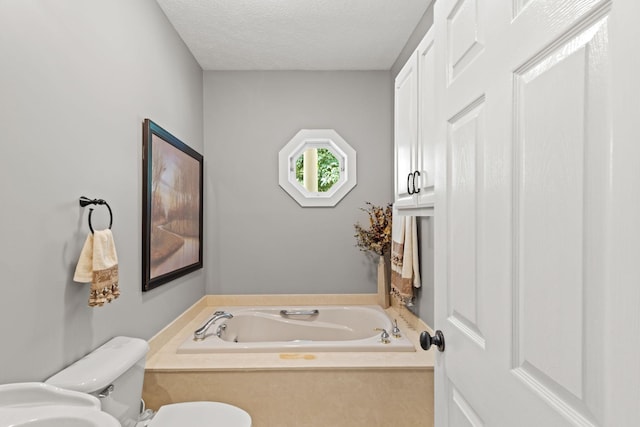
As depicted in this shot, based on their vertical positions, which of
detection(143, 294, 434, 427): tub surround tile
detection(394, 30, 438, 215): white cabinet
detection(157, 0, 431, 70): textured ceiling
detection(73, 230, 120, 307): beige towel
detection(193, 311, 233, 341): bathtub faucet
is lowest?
detection(143, 294, 434, 427): tub surround tile

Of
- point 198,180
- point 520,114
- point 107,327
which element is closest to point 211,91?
point 198,180

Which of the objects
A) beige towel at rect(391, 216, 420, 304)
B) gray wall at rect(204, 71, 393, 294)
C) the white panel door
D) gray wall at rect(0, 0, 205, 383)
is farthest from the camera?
gray wall at rect(204, 71, 393, 294)

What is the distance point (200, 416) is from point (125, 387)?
37cm

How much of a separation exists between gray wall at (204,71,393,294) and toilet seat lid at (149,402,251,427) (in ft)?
4.74

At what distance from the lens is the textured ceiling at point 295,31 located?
2.21 meters

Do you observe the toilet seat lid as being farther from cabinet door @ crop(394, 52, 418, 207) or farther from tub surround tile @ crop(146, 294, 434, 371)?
cabinet door @ crop(394, 52, 418, 207)

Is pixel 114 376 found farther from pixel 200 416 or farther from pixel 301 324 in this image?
pixel 301 324

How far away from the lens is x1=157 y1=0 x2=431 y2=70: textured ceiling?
2209 millimetres

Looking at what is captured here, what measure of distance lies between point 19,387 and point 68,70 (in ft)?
3.37

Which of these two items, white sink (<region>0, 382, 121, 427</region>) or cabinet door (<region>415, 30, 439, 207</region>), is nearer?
white sink (<region>0, 382, 121, 427</region>)

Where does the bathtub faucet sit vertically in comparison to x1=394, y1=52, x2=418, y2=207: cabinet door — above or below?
below

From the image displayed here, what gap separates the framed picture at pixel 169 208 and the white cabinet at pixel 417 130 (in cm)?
130

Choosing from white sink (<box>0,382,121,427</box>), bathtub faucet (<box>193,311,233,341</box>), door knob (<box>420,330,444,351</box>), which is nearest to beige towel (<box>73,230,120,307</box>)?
white sink (<box>0,382,121,427</box>)

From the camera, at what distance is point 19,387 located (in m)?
1.01
